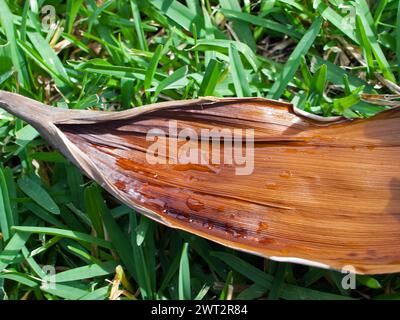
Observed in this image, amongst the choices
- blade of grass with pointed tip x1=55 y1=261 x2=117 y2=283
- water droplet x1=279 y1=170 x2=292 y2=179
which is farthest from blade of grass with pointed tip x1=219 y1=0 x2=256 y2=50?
blade of grass with pointed tip x1=55 y1=261 x2=117 y2=283

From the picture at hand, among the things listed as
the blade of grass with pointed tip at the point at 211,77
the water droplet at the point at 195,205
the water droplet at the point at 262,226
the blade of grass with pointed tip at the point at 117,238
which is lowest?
the blade of grass with pointed tip at the point at 117,238

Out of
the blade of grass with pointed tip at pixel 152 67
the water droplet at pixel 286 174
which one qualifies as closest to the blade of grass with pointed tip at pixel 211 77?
the blade of grass with pointed tip at pixel 152 67

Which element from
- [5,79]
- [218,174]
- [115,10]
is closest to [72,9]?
[115,10]

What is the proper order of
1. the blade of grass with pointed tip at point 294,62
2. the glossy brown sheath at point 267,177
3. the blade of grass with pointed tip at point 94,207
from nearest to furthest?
the glossy brown sheath at point 267,177
the blade of grass with pointed tip at point 94,207
the blade of grass with pointed tip at point 294,62

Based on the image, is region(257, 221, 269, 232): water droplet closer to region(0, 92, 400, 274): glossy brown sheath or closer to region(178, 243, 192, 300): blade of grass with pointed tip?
region(0, 92, 400, 274): glossy brown sheath

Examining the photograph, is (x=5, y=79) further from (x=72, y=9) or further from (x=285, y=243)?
(x=285, y=243)

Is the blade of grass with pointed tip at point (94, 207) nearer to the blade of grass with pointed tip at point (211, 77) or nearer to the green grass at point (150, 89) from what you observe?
the green grass at point (150, 89)
